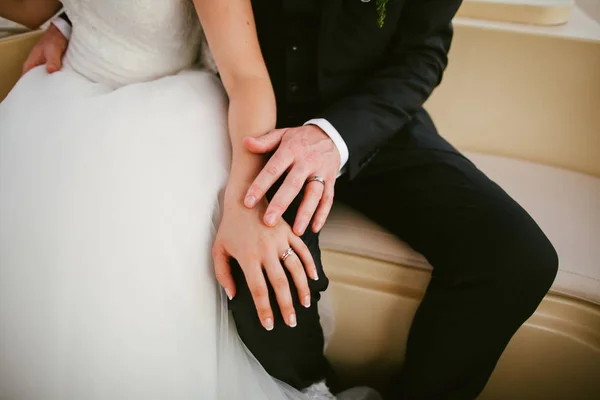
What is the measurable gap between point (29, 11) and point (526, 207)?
3.71 ft

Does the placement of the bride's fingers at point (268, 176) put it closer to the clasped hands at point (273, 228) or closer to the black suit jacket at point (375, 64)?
the clasped hands at point (273, 228)

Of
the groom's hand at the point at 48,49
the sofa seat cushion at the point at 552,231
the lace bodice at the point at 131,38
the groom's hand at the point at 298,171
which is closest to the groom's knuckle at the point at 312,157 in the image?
the groom's hand at the point at 298,171

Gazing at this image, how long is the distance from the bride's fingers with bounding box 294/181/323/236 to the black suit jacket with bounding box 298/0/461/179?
0.38ft

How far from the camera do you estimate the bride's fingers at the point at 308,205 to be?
0.59 m

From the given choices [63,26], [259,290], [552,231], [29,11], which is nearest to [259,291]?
[259,290]

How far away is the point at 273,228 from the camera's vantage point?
1.90 feet

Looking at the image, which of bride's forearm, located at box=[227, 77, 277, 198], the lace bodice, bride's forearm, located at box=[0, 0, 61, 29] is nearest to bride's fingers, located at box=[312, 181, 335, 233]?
bride's forearm, located at box=[227, 77, 277, 198]

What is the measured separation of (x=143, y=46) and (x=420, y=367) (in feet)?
2.38

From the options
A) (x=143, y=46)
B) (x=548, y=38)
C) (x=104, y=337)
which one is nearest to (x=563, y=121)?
(x=548, y=38)

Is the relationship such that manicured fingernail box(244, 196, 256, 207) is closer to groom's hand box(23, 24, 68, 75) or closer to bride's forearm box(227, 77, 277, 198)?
bride's forearm box(227, 77, 277, 198)

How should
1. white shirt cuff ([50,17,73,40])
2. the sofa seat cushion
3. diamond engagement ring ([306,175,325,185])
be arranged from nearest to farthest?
diamond engagement ring ([306,175,325,185]), the sofa seat cushion, white shirt cuff ([50,17,73,40])

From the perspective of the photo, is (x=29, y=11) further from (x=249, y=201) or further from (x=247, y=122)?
(x=249, y=201)

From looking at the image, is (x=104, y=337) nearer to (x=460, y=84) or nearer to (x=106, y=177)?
(x=106, y=177)

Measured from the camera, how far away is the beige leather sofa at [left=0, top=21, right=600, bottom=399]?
758 millimetres
